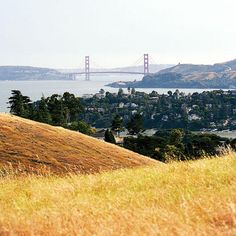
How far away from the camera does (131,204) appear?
7336 millimetres

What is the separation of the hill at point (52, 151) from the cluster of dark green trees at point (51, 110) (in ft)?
226

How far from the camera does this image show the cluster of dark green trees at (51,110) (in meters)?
108

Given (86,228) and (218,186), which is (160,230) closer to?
(86,228)

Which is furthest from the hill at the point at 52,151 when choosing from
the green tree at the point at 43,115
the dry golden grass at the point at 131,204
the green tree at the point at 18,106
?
the green tree at the point at 18,106

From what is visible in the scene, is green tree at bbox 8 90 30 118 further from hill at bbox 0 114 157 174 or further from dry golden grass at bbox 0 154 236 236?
dry golden grass at bbox 0 154 236 236

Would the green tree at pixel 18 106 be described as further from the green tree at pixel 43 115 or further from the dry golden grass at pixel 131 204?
the dry golden grass at pixel 131 204

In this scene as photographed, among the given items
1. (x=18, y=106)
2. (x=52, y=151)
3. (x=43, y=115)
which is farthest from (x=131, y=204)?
(x=18, y=106)

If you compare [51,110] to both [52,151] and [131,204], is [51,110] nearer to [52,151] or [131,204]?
[52,151]

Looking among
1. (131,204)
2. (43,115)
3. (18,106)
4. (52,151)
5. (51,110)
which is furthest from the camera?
(51,110)

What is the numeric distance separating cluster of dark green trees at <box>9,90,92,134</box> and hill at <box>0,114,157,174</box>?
6902 centimetres

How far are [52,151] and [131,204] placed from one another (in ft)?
76.6

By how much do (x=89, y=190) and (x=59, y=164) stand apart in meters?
17.8

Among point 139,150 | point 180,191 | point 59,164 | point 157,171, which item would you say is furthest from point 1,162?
point 139,150

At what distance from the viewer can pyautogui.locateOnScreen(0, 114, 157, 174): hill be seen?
2642 centimetres
